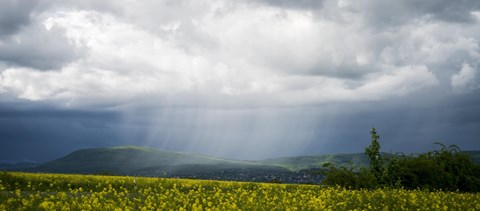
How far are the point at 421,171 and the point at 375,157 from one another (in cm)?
359

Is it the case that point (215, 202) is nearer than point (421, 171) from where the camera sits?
Yes

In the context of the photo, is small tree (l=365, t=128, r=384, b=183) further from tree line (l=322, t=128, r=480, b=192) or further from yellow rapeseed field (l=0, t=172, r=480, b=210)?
yellow rapeseed field (l=0, t=172, r=480, b=210)

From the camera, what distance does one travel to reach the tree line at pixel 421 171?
3422 centimetres

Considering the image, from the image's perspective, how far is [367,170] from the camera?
33406 mm

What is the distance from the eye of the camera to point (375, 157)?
3603 centimetres

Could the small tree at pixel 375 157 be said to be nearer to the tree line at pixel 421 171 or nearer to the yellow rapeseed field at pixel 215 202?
the tree line at pixel 421 171

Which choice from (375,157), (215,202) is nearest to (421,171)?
(375,157)

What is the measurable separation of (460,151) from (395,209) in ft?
70.1

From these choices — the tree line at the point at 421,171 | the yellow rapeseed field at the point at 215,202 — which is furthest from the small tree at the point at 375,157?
the yellow rapeseed field at the point at 215,202

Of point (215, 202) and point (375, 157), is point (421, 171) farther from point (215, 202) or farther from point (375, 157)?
point (215, 202)

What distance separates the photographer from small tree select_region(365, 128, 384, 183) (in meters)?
35.5

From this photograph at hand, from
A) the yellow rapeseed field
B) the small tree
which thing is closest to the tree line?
the small tree

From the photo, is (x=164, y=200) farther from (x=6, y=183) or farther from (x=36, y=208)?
(x=6, y=183)

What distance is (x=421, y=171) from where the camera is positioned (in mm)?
34594
